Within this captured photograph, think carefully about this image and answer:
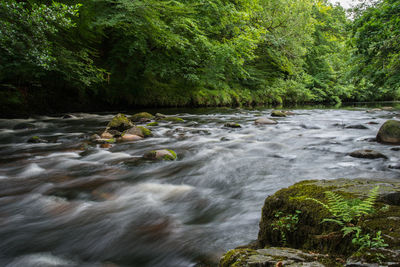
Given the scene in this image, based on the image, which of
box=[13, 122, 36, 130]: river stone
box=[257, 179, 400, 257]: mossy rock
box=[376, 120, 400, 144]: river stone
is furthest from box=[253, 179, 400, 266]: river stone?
box=[13, 122, 36, 130]: river stone

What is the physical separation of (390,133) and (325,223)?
16.6 feet

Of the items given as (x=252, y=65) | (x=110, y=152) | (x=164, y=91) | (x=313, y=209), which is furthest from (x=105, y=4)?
(x=252, y=65)

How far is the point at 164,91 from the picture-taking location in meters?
13.8

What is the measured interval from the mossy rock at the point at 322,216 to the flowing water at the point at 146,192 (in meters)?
0.50

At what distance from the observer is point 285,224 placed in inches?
62.1

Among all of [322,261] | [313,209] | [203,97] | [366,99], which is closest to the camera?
[322,261]

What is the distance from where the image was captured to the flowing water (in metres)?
2.04

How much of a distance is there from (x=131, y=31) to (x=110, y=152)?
274 inches

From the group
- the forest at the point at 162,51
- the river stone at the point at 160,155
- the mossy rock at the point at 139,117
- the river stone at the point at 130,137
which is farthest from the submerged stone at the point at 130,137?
the mossy rock at the point at 139,117

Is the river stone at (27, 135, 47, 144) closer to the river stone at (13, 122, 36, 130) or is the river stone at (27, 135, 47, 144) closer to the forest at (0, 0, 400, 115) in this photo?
the forest at (0, 0, 400, 115)

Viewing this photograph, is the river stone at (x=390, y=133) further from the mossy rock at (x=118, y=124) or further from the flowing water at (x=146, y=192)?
the mossy rock at (x=118, y=124)

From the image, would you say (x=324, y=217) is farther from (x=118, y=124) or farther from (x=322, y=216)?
(x=118, y=124)

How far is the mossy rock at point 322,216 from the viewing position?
1.27m

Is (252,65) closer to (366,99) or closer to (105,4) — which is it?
(105,4)
